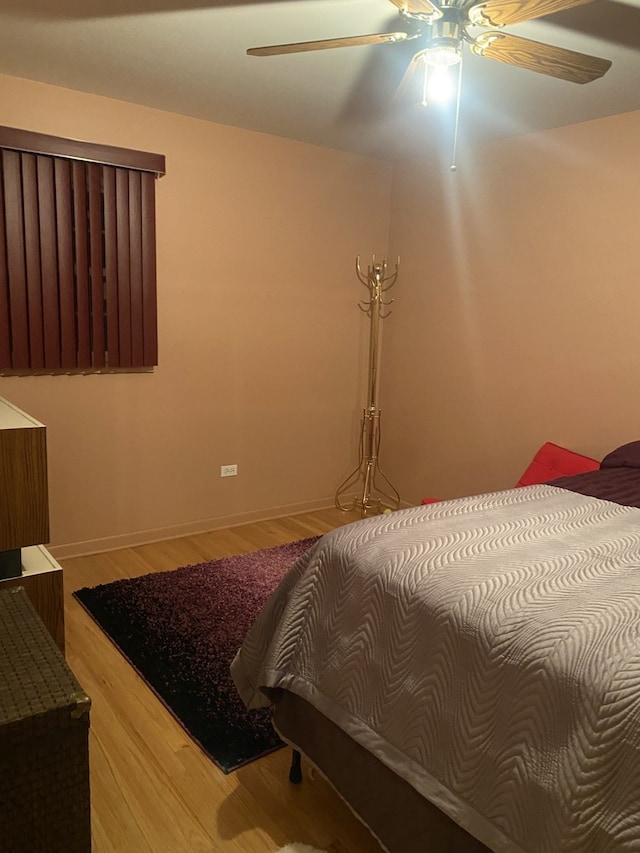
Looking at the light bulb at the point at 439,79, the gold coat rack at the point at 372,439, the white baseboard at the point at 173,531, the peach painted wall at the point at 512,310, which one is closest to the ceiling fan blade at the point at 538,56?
the light bulb at the point at 439,79

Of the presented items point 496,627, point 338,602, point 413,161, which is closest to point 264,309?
point 413,161

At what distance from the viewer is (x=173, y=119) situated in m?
3.38

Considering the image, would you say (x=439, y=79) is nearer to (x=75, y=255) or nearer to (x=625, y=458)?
(x=625, y=458)

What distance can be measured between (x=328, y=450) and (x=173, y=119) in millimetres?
2299

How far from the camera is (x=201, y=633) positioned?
269 centimetres

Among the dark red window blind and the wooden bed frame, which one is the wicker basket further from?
the dark red window blind

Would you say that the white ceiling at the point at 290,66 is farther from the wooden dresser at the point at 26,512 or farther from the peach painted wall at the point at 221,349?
the wooden dresser at the point at 26,512

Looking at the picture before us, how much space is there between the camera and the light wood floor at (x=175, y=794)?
1.70 m

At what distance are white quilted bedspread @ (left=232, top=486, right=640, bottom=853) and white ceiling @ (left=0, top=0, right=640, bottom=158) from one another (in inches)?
69.7

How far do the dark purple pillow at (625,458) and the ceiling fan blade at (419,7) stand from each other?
1.99m

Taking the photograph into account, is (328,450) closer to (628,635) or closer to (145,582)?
(145,582)

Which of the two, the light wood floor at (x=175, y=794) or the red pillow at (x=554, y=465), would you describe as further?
the red pillow at (x=554, y=465)

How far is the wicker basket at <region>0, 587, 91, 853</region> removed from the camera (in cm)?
111

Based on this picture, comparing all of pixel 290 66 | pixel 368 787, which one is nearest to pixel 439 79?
pixel 290 66
